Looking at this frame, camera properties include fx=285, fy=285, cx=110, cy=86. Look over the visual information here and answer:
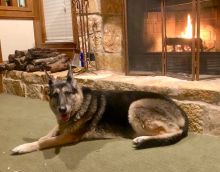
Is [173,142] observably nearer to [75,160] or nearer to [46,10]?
[75,160]

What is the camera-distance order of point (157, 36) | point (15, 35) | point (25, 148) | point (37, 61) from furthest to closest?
1. point (15, 35)
2. point (37, 61)
3. point (157, 36)
4. point (25, 148)

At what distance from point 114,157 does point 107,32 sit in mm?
1706

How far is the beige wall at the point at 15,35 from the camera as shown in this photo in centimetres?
432

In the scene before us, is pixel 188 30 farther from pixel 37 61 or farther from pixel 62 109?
pixel 37 61

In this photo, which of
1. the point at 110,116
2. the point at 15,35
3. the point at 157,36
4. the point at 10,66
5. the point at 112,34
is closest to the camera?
the point at 110,116

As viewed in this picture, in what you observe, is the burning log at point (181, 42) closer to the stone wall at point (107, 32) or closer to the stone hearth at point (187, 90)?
the stone hearth at point (187, 90)

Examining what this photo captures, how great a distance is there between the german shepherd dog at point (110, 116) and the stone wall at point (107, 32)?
Answer: 1.03 m

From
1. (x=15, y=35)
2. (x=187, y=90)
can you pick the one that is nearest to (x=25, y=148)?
(x=187, y=90)

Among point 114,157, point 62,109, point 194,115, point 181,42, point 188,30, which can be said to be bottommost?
point 114,157

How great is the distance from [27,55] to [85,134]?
6.63 ft

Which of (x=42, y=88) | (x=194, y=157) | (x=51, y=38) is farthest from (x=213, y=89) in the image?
(x=51, y=38)

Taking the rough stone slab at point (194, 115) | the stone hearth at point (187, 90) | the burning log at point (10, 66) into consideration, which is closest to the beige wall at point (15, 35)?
the burning log at point (10, 66)

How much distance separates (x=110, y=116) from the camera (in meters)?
2.15

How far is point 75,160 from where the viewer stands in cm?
186
